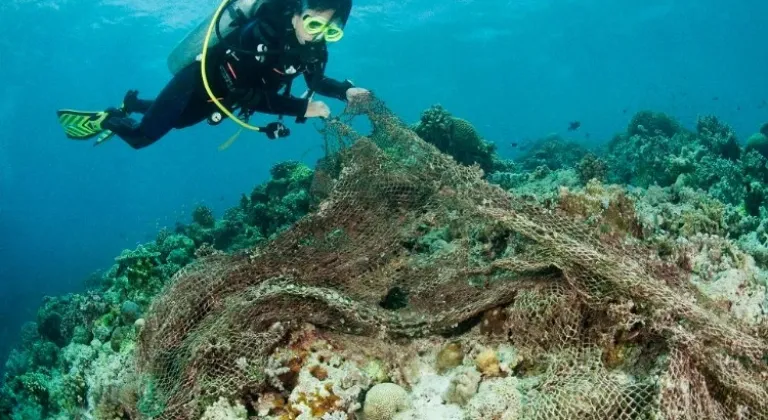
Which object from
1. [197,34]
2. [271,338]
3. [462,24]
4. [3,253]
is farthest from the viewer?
[3,253]

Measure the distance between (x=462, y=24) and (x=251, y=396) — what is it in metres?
55.5

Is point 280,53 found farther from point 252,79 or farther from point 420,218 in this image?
point 420,218

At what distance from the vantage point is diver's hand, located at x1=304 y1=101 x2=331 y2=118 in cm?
596

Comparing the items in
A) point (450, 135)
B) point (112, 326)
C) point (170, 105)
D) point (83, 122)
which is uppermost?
point (450, 135)

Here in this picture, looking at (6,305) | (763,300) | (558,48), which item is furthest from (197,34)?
(558,48)

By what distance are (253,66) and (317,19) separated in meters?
1.08

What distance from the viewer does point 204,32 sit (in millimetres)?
7051

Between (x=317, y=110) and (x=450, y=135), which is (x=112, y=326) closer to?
(x=317, y=110)

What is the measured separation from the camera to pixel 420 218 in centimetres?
411

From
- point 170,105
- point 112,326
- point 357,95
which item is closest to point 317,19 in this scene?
point 357,95

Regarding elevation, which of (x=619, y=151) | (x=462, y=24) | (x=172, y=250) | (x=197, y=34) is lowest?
(x=172, y=250)

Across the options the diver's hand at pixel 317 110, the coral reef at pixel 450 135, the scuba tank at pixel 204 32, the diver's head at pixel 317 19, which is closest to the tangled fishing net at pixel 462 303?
the diver's hand at pixel 317 110

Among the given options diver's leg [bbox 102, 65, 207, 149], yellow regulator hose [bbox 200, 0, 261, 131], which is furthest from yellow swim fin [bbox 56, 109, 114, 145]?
yellow regulator hose [bbox 200, 0, 261, 131]

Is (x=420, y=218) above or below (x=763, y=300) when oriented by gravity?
above
